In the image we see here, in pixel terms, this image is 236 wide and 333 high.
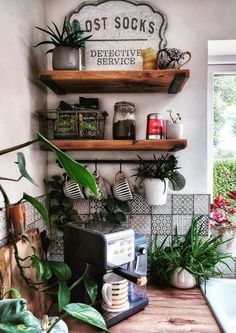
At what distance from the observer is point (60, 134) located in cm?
145

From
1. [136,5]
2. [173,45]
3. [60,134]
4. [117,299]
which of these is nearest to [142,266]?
[117,299]

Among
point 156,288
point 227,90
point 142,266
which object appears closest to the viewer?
point 142,266

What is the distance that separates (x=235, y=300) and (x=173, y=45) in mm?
1371

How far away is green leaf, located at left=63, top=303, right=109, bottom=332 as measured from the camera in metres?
0.80

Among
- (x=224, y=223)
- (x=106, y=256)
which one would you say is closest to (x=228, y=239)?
(x=224, y=223)

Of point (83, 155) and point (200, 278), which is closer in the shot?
point (200, 278)


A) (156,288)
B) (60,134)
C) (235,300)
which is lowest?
(235,300)

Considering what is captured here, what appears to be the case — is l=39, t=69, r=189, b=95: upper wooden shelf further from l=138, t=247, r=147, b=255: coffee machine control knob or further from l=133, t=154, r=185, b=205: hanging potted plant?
l=138, t=247, r=147, b=255: coffee machine control knob

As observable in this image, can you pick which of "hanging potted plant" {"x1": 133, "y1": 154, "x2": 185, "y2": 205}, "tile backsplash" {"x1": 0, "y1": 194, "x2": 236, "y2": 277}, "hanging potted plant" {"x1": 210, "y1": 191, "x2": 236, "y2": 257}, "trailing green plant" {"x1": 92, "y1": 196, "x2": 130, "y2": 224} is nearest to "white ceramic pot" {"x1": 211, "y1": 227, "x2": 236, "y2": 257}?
"hanging potted plant" {"x1": 210, "y1": 191, "x2": 236, "y2": 257}

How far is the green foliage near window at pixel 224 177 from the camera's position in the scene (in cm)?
189

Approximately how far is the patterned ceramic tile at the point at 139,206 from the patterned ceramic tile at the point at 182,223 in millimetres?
152

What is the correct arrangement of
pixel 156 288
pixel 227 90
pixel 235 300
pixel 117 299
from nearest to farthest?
pixel 117 299, pixel 156 288, pixel 235 300, pixel 227 90

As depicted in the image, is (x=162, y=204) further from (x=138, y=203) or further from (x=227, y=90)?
(x=227, y=90)

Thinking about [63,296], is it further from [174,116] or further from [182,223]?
[174,116]
